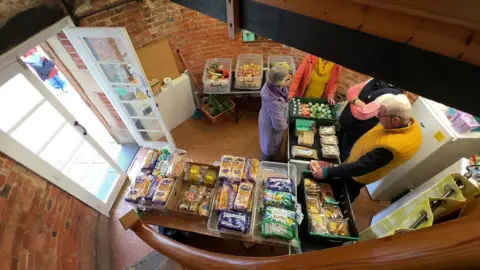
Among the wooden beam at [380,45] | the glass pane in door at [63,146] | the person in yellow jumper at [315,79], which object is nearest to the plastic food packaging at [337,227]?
the person in yellow jumper at [315,79]

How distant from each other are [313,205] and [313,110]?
1282 mm

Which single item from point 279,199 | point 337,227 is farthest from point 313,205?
point 279,199

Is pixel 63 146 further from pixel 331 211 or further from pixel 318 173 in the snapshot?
pixel 331 211

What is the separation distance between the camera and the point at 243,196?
234 cm

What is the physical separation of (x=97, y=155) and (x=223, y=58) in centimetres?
253

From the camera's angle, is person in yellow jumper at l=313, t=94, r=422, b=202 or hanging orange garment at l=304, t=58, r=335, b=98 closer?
person in yellow jumper at l=313, t=94, r=422, b=202

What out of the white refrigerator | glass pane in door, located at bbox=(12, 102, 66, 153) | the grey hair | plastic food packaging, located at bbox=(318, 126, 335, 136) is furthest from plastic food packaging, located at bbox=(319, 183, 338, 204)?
glass pane in door, located at bbox=(12, 102, 66, 153)

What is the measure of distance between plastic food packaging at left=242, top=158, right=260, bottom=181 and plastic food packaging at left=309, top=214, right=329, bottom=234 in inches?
25.9

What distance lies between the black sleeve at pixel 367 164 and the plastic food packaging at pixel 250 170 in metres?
0.77

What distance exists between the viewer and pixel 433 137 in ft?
8.95

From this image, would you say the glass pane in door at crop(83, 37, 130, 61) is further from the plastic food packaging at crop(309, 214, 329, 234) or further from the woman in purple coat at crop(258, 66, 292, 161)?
the plastic food packaging at crop(309, 214, 329, 234)

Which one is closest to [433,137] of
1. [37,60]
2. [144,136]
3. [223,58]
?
[223,58]

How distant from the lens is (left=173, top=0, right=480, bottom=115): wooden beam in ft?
2.67

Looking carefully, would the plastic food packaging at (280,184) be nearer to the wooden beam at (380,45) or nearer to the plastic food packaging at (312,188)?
the plastic food packaging at (312,188)
